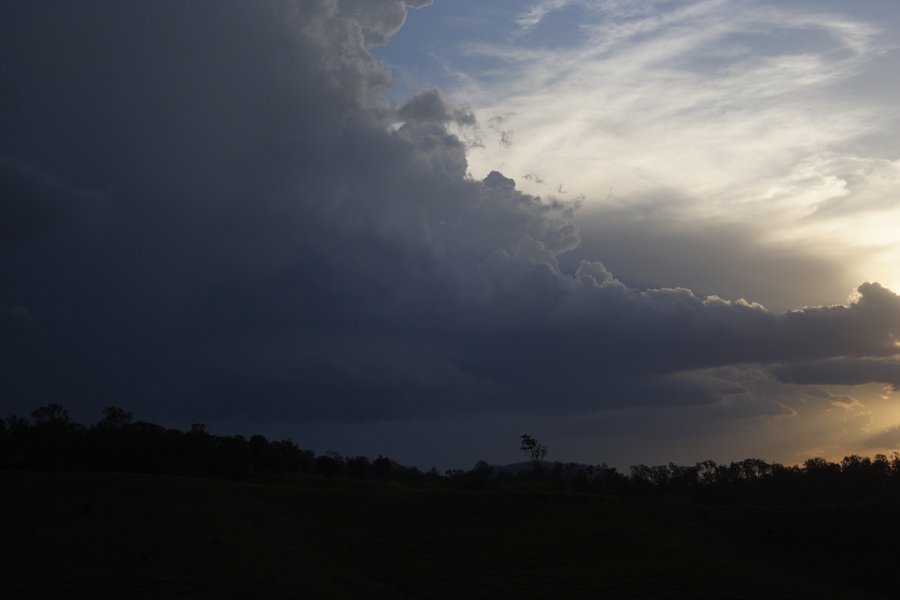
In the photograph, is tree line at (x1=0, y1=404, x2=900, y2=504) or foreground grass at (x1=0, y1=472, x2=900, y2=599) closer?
foreground grass at (x1=0, y1=472, x2=900, y2=599)

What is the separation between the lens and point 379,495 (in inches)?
2985

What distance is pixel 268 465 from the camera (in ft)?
402

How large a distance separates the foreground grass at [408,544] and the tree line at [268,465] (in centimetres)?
2471

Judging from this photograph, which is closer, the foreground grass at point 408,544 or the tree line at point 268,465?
the foreground grass at point 408,544

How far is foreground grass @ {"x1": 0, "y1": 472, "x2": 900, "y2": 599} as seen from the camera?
156 feet

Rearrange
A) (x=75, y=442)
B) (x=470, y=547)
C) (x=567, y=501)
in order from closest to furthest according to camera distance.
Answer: (x=470, y=547)
(x=567, y=501)
(x=75, y=442)

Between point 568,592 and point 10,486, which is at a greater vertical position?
point 10,486

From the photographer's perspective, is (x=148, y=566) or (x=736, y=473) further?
(x=736, y=473)

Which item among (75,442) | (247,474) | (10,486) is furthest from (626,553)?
(75,442)

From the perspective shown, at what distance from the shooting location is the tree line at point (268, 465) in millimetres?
107375

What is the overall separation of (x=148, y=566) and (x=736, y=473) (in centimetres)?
15610

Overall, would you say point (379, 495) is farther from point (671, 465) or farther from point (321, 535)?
point (671, 465)

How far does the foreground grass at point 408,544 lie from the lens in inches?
1870

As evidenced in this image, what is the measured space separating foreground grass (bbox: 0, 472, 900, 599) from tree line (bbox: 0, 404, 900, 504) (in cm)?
2471
